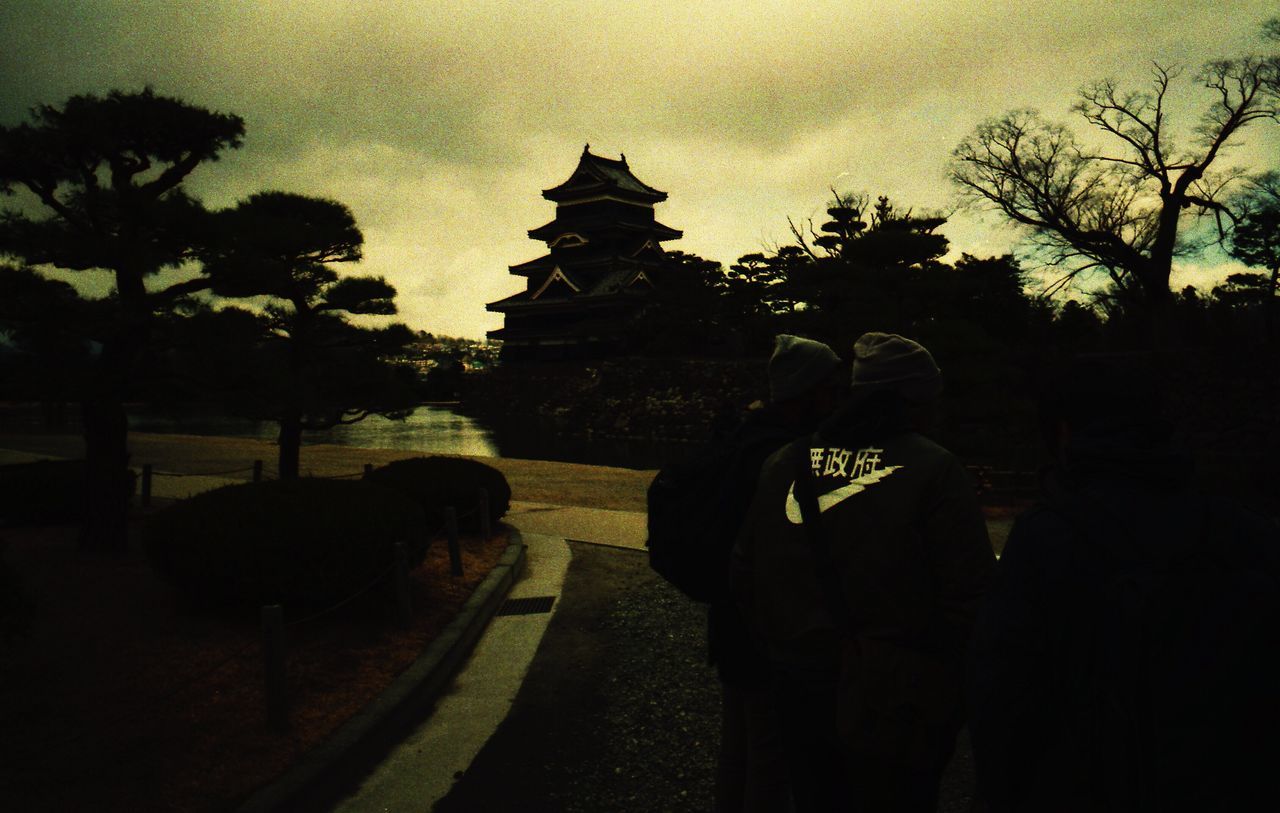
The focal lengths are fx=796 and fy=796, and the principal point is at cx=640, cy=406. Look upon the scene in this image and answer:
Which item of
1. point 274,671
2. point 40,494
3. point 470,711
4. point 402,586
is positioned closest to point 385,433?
point 40,494

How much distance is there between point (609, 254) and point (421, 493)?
47.6m

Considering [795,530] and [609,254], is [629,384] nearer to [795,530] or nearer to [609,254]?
[609,254]

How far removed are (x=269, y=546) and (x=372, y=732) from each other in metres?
1.98

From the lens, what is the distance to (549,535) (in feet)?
33.9

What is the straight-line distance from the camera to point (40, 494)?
9023 mm

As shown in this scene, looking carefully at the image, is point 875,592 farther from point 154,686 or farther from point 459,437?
point 459,437

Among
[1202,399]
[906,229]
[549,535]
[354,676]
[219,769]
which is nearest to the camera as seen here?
[219,769]

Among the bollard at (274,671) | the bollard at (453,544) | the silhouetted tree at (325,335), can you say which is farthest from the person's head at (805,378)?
the silhouetted tree at (325,335)

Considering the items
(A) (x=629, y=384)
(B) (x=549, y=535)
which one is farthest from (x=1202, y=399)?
(A) (x=629, y=384)

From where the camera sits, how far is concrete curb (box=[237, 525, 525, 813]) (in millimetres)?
3582

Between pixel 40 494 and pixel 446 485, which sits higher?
pixel 446 485

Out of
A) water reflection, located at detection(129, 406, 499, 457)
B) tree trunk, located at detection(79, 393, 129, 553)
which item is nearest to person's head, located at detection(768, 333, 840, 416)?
tree trunk, located at detection(79, 393, 129, 553)

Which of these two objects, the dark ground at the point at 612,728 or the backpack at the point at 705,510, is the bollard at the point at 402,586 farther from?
the backpack at the point at 705,510

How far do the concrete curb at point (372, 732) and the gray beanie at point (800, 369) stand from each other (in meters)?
2.84
